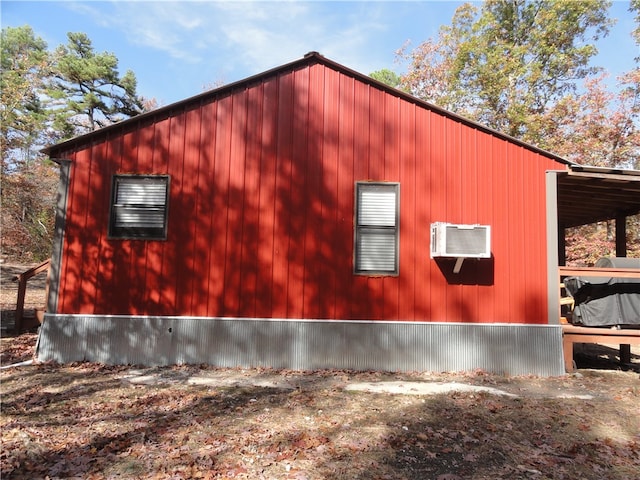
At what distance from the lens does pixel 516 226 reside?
6.55 m

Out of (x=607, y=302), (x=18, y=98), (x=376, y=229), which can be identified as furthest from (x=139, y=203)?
(x=18, y=98)

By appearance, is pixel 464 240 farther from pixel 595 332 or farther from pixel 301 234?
pixel 595 332

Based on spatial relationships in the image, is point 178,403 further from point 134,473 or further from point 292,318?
point 292,318

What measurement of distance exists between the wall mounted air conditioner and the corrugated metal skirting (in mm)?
1137

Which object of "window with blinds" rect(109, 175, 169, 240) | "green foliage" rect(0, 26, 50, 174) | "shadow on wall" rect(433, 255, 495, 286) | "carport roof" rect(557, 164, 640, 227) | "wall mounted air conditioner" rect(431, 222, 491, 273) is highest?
"green foliage" rect(0, 26, 50, 174)

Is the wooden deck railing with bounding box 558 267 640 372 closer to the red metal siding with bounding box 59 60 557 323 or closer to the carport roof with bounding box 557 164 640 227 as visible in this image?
the red metal siding with bounding box 59 60 557 323

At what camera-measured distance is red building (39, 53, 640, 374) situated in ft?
20.7

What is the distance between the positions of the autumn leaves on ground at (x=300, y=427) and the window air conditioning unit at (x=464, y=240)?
1820 millimetres

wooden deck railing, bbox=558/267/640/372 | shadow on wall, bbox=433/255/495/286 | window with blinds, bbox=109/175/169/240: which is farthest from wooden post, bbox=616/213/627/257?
window with blinds, bbox=109/175/169/240

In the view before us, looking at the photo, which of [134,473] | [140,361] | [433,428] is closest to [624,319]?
[433,428]

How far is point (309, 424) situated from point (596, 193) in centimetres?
682

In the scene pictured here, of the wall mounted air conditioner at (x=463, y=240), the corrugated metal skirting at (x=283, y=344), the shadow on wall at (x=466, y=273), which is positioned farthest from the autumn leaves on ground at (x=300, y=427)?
the wall mounted air conditioner at (x=463, y=240)

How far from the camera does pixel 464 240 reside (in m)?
6.12

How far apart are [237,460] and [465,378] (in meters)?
3.85
